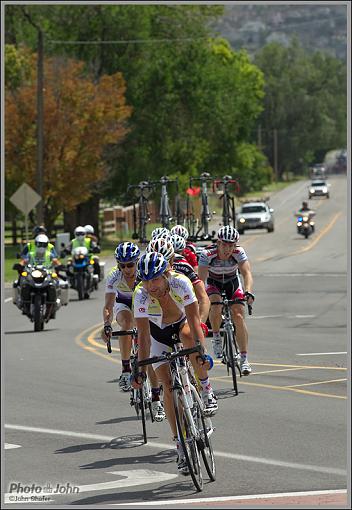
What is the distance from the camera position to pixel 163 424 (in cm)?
1545

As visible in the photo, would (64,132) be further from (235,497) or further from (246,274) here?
(235,497)

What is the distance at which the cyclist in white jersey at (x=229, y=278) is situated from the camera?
58.5 feet

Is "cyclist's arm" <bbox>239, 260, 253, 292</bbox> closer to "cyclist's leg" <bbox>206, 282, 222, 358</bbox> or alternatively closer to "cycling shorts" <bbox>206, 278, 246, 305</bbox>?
"cycling shorts" <bbox>206, 278, 246, 305</bbox>

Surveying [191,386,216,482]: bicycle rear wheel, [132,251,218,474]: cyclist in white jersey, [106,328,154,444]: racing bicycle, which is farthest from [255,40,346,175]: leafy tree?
[191,386,216,482]: bicycle rear wheel

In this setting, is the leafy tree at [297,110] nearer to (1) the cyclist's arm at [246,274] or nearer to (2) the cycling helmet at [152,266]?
(1) the cyclist's arm at [246,274]

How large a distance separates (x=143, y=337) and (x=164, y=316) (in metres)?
0.39

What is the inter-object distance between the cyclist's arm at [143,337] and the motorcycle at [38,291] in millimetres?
16050

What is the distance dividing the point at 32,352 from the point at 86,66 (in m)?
46.5

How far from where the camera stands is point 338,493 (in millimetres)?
10766

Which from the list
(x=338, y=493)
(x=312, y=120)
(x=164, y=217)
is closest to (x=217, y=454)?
(x=338, y=493)

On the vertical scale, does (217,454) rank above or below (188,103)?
below

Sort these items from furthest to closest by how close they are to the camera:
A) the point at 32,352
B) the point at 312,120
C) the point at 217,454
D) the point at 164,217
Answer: the point at 312,120, the point at 164,217, the point at 32,352, the point at 217,454

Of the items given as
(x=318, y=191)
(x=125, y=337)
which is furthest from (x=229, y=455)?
(x=318, y=191)

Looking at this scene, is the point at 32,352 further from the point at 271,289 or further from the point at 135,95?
the point at 135,95
